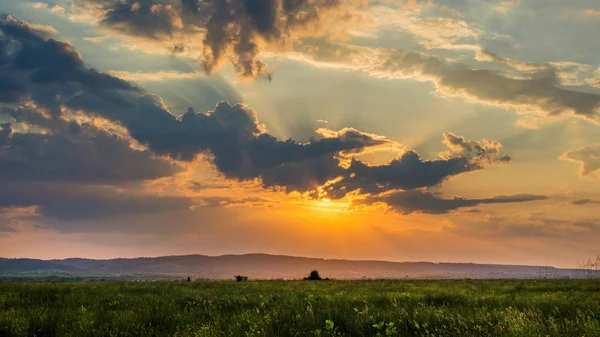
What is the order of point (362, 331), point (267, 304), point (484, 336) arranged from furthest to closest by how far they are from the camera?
point (267, 304) → point (362, 331) → point (484, 336)

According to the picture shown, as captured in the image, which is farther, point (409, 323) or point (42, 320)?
point (42, 320)

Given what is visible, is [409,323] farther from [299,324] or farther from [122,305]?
[122,305]

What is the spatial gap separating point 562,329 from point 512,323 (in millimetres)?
907

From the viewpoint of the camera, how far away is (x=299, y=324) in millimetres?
9656

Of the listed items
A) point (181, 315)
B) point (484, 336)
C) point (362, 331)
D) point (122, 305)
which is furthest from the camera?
point (122, 305)

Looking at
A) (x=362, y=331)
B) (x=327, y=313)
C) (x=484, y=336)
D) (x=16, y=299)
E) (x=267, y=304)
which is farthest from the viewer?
(x=16, y=299)

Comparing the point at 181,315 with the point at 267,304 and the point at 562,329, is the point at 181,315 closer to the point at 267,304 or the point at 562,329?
the point at 267,304

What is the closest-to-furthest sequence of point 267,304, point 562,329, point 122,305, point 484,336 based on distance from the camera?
1. point 484,336
2. point 562,329
3. point 267,304
4. point 122,305

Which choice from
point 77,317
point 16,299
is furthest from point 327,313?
point 16,299

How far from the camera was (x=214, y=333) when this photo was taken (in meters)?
9.30

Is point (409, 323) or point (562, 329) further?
point (409, 323)

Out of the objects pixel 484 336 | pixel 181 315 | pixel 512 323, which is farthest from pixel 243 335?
pixel 512 323

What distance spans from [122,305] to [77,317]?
437 centimetres

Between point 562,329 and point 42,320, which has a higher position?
point 562,329
